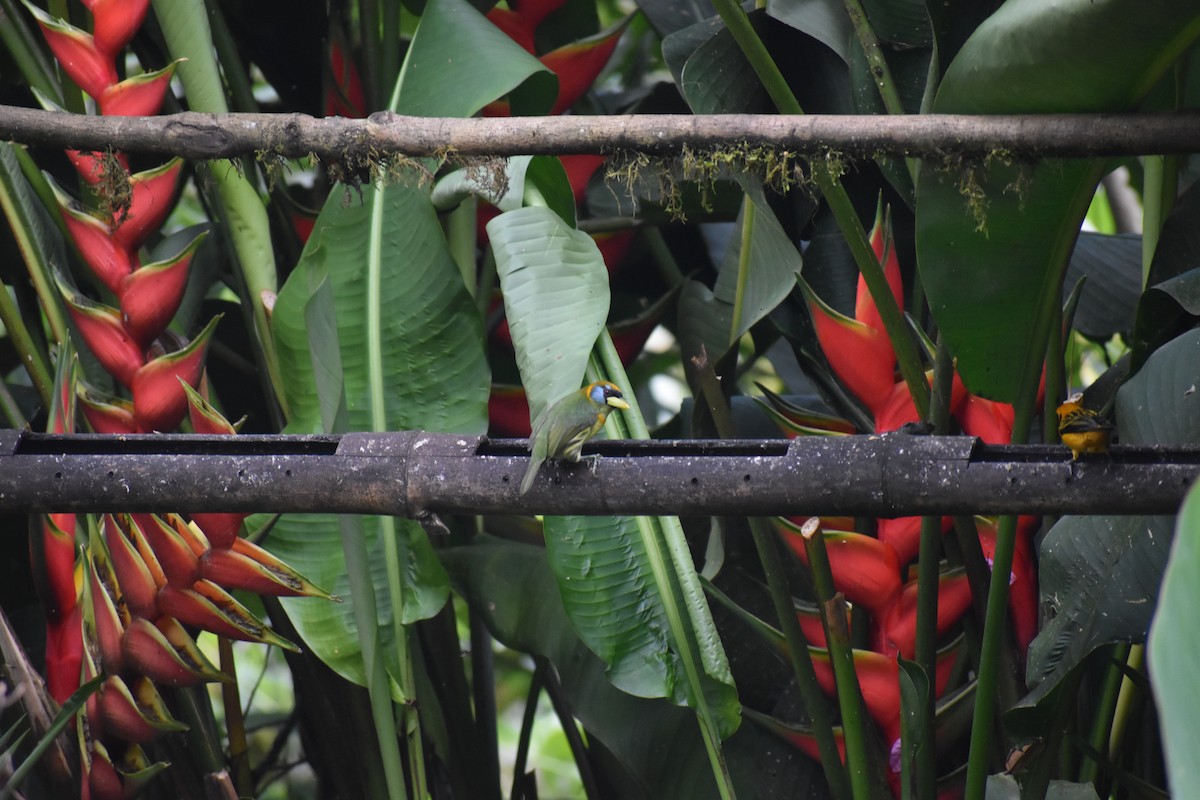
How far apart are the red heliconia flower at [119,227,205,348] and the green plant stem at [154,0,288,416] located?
27 centimetres

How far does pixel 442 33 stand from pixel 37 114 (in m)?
0.72

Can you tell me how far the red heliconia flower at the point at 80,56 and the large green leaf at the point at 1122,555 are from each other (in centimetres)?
121

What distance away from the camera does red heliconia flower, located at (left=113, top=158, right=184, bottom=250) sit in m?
1.32

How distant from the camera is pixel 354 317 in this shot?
1.54m

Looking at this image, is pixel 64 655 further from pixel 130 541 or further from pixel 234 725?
pixel 234 725

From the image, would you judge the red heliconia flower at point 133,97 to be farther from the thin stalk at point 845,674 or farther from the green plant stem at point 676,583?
the thin stalk at point 845,674

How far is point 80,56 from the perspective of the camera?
132cm

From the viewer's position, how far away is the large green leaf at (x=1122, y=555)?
1.20m

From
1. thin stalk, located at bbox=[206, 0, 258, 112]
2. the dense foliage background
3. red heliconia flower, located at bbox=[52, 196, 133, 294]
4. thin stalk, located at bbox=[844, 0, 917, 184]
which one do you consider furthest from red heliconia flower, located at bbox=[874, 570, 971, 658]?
thin stalk, located at bbox=[206, 0, 258, 112]

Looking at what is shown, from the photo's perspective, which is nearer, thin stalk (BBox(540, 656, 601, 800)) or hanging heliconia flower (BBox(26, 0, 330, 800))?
hanging heliconia flower (BBox(26, 0, 330, 800))

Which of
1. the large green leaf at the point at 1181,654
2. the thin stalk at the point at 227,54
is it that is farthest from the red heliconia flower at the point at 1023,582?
the thin stalk at the point at 227,54

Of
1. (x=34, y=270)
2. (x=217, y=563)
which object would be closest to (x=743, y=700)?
(x=217, y=563)

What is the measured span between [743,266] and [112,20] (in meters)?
0.84

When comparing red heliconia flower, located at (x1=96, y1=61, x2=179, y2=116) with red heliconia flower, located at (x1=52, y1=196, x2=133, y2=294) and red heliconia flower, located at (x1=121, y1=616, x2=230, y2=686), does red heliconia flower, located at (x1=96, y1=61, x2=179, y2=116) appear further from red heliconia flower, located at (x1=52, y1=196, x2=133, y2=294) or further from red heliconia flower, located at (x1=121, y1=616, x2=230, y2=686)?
red heliconia flower, located at (x1=121, y1=616, x2=230, y2=686)
